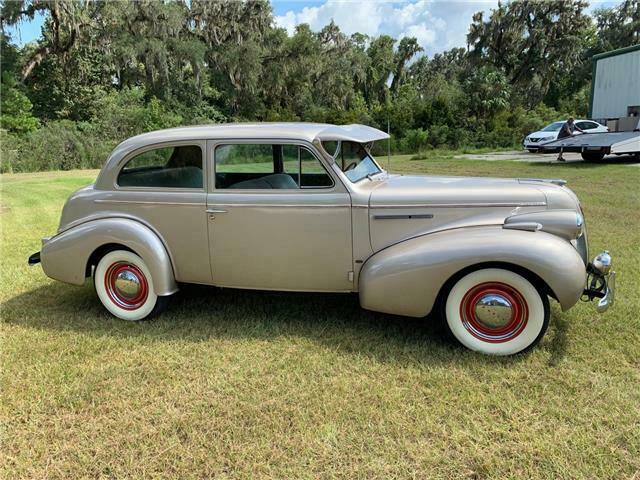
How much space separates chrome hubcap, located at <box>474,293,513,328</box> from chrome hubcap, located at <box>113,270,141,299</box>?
2.82 metres

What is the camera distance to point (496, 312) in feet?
10.9

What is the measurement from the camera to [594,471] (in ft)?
7.57

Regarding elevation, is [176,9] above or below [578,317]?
above

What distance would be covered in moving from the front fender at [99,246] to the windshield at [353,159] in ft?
5.43

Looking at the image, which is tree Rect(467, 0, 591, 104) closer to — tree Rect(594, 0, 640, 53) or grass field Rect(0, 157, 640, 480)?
tree Rect(594, 0, 640, 53)

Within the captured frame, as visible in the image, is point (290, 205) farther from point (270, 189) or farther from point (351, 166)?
point (351, 166)

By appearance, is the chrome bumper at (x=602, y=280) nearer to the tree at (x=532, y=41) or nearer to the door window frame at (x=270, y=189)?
the door window frame at (x=270, y=189)

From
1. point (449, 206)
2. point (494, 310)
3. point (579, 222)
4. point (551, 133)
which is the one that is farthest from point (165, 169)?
point (551, 133)

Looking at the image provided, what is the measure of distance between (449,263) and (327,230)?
96 cm

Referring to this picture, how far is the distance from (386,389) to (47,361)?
8.09ft

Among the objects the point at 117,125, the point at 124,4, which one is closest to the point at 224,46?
the point at 124,4

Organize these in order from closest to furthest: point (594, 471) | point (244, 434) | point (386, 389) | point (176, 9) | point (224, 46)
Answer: point (594, 471), point (244, 434), point (386, 389), point (176, 9), point (224, 46)

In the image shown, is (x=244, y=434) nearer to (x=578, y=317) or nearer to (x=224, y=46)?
(x=578, y=317)

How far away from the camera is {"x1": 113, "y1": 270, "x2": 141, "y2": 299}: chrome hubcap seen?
162 inches
